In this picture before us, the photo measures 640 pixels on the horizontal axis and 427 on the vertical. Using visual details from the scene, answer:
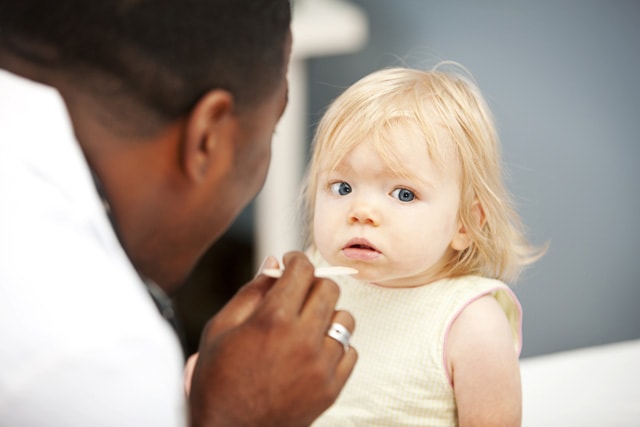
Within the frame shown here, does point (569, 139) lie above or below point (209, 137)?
below

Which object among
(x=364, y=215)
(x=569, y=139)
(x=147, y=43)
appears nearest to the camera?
(x=147, y=43)

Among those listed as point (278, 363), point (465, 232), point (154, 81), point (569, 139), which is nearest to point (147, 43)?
point (154, 81)

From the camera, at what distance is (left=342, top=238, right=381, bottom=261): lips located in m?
0.74

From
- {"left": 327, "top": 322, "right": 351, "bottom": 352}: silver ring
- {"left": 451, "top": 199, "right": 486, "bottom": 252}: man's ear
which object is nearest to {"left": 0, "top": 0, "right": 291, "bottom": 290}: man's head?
{"left": 327, "top": 322, "right": 351, "bottom": 352}: silver ring

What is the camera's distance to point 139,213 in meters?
0.60

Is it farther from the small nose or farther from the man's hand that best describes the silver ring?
the small nose

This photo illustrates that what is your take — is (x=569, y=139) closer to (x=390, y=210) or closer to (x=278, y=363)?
(x=390, y=210)

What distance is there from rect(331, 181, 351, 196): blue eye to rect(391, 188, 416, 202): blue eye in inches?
1.7

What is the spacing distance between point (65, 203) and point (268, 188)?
125 centimetres

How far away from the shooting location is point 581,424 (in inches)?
38.2

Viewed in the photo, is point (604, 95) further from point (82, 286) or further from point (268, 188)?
point (82, 286)

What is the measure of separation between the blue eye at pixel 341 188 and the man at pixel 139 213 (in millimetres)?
127

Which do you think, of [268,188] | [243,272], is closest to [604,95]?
[268,188]

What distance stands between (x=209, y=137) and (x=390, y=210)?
0.20 metres
